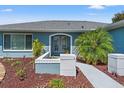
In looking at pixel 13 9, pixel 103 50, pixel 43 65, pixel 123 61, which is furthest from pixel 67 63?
pixel 13 9

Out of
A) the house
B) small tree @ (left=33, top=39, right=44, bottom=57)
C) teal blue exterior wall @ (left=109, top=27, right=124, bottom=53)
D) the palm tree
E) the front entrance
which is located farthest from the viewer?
the front entrance

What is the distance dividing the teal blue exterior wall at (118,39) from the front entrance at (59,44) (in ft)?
22.7

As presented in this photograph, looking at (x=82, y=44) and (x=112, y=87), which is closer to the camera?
(x=112, y=87)

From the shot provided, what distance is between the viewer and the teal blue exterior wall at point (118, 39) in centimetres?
2014

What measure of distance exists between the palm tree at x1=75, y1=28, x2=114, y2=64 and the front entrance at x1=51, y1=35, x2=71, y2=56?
7.78m

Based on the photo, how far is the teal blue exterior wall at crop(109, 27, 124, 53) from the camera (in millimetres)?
20141

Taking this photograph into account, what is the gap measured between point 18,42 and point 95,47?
31.9ft

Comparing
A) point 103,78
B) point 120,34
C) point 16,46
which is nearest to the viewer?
point 103,78

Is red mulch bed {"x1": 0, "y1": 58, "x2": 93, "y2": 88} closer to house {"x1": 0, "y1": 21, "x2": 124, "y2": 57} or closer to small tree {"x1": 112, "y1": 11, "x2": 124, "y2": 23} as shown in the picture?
house {"x1": 0, "y1": 21, "x2": 124, "y2": 57}

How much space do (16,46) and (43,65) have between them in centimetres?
1358

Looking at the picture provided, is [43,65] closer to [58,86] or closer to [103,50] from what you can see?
[58,86]

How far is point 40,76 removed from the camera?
1425cm

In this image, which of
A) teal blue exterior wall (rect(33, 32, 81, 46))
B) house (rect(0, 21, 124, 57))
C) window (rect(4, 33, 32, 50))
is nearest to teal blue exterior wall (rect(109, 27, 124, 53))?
house (rect(0, 21, 124, 57))

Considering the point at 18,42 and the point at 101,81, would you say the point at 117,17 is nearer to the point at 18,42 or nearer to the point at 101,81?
the point at 18,42
